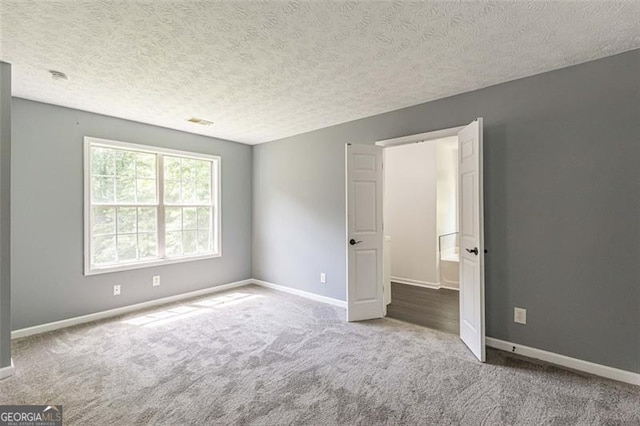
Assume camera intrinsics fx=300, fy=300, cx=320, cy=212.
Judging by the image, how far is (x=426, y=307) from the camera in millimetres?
4137

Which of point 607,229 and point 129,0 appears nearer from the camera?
point 129,0

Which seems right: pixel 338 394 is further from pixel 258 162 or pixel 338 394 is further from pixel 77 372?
pixel 258 162

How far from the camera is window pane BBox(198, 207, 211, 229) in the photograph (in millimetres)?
4879

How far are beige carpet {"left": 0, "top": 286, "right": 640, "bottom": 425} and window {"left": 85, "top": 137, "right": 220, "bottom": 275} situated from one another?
1.05 meters

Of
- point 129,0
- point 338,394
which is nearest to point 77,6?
point 129,0

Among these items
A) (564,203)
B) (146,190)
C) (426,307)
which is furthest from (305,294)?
(564,203)

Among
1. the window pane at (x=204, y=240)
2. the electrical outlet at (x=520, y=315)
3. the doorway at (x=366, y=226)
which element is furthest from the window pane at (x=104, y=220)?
the electrical outlet at (x=520, y=315)

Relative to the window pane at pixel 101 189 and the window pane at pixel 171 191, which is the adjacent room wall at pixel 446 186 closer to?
the window pane at pixel 171 191

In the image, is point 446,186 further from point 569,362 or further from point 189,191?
point 189,191

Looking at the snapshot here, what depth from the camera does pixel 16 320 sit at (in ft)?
10.3

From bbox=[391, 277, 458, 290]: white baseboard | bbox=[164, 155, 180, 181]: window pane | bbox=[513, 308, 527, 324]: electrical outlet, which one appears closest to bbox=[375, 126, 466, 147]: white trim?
bbox=[513, 308, 527, 324]: electrical outlet

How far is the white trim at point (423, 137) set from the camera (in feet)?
10.5

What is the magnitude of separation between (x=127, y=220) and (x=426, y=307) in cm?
424

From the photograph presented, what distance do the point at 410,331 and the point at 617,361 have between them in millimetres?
1639
